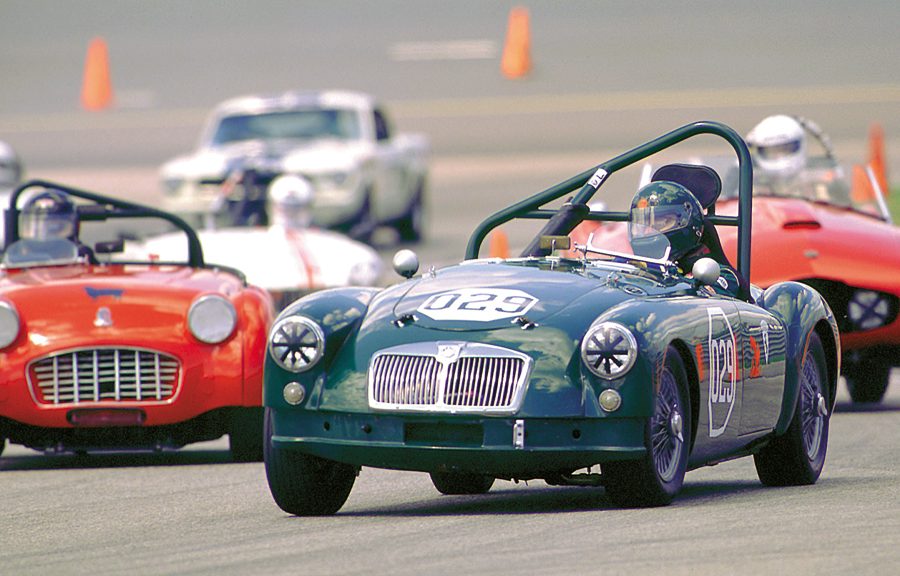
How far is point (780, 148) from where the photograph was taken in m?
14.9

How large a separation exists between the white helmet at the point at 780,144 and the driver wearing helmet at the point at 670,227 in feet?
→ 17.2

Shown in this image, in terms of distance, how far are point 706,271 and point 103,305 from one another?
3.45 metres

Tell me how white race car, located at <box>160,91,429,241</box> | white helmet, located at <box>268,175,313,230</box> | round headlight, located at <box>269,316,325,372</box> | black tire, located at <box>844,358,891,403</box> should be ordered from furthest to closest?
white race car, located at <box>160,91,429,241</box>
white helmet, located at <box>268,175,313,230</box>
black tire, located at <box>844,358,891,403</box>
round headlight, located at <box>269,316,325,372</box>

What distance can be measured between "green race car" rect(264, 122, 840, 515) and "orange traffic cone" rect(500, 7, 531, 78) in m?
25.9

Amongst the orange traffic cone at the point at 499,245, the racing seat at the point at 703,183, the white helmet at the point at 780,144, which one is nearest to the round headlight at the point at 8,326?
the racing seat at the point at 703,183

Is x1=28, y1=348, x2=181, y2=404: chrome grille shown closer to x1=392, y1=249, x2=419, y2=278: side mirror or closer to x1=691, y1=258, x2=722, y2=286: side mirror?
x1=392, y1=249, x2=419, y2=278: side mirror

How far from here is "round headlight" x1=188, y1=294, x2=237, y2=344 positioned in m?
10.8

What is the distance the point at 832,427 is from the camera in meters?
12.0

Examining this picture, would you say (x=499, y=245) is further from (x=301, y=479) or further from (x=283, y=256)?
(x=301, y=479)

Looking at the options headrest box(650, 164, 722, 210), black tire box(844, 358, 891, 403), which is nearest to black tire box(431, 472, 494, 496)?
headrest box(650, 164, 722, 210)

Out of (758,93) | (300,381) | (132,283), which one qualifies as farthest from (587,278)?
(758,93)

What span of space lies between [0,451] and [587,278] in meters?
3.97

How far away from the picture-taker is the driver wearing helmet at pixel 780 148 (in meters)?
14.5

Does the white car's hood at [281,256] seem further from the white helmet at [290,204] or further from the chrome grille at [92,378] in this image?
the chrome grille at [92,378]
